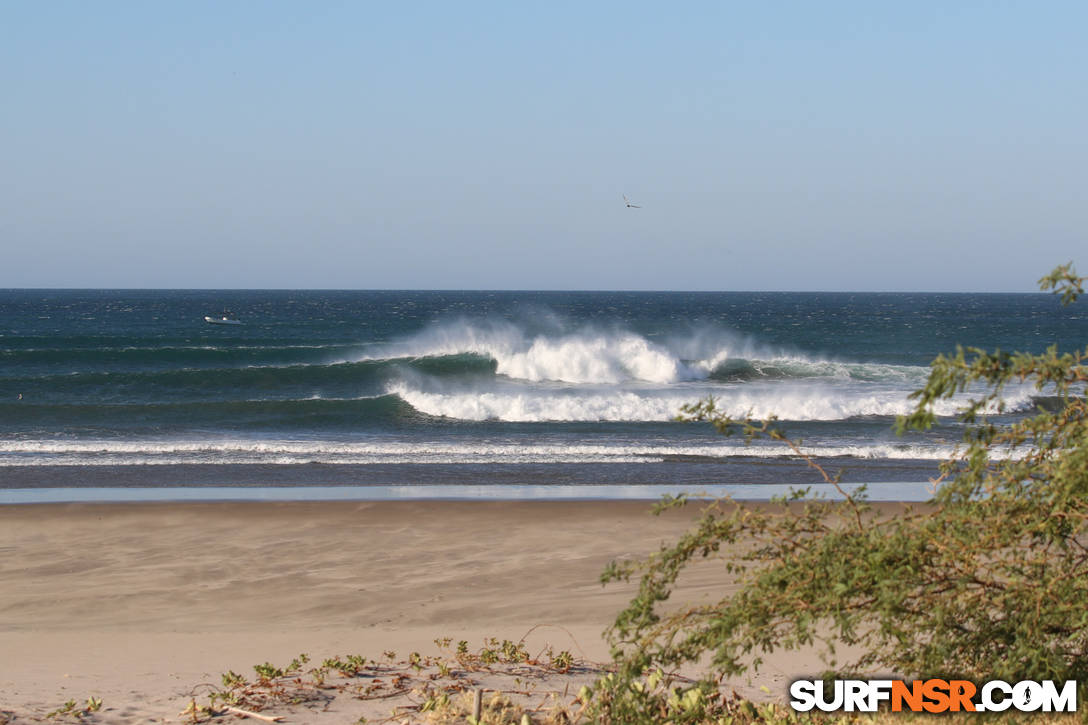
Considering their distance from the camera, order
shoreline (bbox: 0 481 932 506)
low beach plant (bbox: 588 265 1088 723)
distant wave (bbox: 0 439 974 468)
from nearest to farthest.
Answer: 1. low beach plant (bbox: 588 265 1088 723)
2. shoreline (bbox: 0 481 932 506)
3. distant wave (bbox: 0 439 974 468)

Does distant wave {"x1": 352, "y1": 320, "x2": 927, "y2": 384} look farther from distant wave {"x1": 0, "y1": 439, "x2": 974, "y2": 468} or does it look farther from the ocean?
distant wave {"x1": 0, "y1": 439, "x2": 974, "y2": 468}

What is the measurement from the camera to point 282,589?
31.2 ft

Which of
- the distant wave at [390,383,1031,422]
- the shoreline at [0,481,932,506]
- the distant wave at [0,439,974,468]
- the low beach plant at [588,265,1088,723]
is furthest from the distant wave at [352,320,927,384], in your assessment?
the low beach plant at [588,265,1088,723]

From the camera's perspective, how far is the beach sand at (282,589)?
6.69 m

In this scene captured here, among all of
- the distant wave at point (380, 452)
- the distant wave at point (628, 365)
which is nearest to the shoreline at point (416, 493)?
the distant wave at point (380, 452)

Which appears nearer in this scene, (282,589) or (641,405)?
(282,589)

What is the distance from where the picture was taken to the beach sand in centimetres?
669

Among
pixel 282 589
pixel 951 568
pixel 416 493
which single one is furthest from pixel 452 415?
pixel 951 568

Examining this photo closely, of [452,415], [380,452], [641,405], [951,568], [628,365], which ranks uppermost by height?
[951,568]

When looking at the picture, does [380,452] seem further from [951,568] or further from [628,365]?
[628,365]

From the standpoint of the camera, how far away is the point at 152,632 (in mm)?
8039

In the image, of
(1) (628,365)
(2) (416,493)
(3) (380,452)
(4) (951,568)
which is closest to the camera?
(4) (951,568)

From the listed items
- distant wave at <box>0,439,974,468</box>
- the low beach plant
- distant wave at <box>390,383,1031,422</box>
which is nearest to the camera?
the low beach plant

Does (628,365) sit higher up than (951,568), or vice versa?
(951,568)
